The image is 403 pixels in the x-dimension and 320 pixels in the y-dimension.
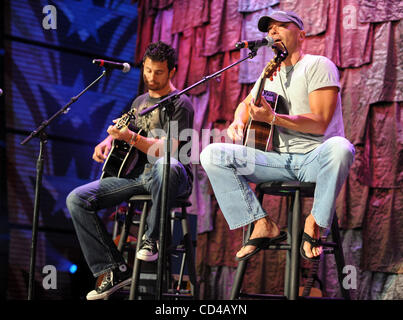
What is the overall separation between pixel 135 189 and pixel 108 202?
180 millimetres

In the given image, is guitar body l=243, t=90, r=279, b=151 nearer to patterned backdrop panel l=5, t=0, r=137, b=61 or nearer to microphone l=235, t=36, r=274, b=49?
microphone l=235, t=36, r=274, b=49

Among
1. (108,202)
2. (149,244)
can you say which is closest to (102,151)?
(108,202)

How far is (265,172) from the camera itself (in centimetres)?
273

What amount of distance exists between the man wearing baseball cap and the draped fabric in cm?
77

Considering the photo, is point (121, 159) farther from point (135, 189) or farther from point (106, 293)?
point (106, 293)

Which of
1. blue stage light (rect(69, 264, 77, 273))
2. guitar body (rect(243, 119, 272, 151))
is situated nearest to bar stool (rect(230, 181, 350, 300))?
guitar body (rect(243, 119, 272, 151))

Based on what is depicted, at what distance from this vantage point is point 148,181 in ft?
10.3

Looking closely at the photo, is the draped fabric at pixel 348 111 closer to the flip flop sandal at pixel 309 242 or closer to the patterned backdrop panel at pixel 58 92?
the patterned backdrop panel at pixel 58 92

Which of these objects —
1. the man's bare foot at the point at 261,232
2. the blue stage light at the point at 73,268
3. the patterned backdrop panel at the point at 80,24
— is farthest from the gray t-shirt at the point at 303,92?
the patterned backdrop panel at the point at 80,24

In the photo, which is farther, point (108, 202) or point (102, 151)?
point (102, 151)

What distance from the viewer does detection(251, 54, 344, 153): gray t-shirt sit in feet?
9.16

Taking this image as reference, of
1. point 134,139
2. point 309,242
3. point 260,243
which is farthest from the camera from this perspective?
point 134,139
